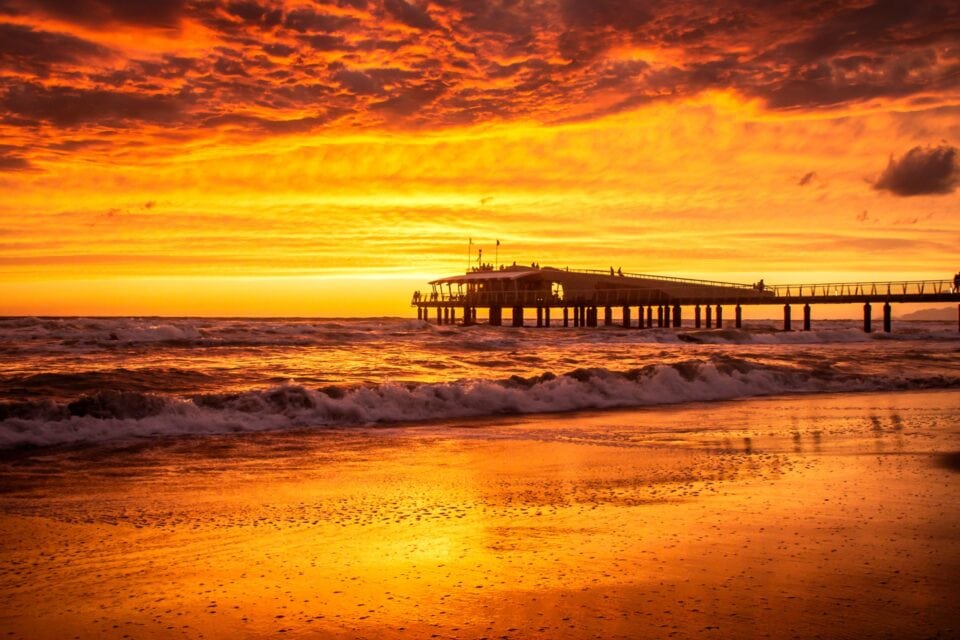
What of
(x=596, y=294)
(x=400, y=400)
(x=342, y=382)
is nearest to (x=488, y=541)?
(x=400, y=400)

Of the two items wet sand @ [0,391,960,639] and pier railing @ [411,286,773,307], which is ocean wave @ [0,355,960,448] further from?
pier railing @ [411,286,773,307]

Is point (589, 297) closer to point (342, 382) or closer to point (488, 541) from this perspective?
point (342, 382)

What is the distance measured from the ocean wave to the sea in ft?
0.11

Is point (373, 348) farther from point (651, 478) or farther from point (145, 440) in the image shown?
point (651, 478)

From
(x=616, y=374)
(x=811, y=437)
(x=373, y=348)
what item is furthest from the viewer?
(x=373, y=348)

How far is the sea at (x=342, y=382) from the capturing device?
15.0 m

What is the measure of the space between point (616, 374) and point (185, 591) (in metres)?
17.9

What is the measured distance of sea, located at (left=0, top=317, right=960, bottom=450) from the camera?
15031mm

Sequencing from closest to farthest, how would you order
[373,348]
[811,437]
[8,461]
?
[8,461], [811,437], [373,348]

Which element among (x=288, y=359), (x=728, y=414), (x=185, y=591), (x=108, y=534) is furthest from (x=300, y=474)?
(x=288, y=359)

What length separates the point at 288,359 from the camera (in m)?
31.9

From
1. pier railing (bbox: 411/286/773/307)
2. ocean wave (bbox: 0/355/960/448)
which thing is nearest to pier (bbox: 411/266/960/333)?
pier railing (bbox: 411/286/773/307)

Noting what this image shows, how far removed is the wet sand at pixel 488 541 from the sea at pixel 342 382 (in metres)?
2.55

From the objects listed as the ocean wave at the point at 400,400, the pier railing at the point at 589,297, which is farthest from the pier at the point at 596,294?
the ocean wave at the point at 400,400
